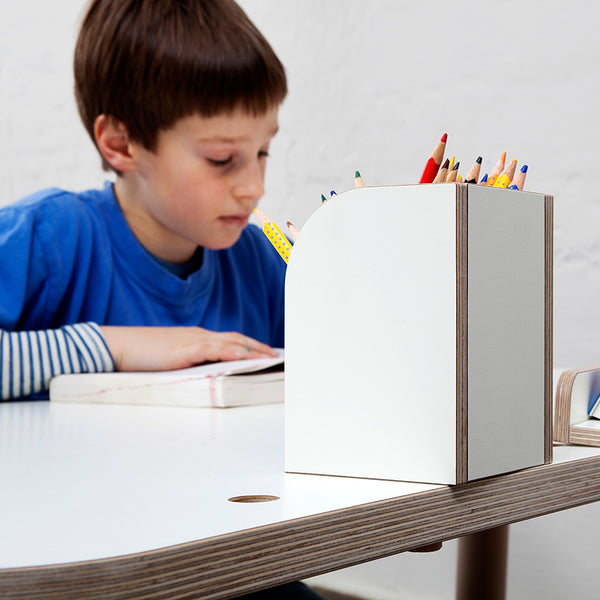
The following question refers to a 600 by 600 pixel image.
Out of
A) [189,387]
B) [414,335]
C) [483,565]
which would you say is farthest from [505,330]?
[483,565]

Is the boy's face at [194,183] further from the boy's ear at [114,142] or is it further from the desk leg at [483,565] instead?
the desk leg at [483,565]

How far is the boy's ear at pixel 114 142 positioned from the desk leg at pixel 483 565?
0.78 meters

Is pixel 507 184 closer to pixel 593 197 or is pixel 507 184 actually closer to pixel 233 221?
pixel 593 197

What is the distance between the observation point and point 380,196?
36 cm

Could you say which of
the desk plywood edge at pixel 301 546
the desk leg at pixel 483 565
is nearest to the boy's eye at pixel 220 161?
the desk leg at pixel 483 565

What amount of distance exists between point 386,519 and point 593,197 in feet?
2.74

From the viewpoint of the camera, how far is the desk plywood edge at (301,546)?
23cm

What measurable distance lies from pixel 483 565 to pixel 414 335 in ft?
1.81

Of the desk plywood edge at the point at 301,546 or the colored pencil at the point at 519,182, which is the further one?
the colored pencil at the point at 519,182

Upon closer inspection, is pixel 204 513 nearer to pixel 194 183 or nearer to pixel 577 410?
pixel 577 410

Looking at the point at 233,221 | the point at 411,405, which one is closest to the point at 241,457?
the point at 411,405

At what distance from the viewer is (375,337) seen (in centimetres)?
36

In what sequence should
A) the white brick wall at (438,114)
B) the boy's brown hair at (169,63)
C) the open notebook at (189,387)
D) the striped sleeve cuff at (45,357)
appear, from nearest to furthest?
the open notebook at (189,387) → the striped sleeve cuff at (45,357) → the white brick wall at (438,114) → the boy's brown hair at (169,63)

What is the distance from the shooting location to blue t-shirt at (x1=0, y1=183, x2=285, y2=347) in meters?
1.09
